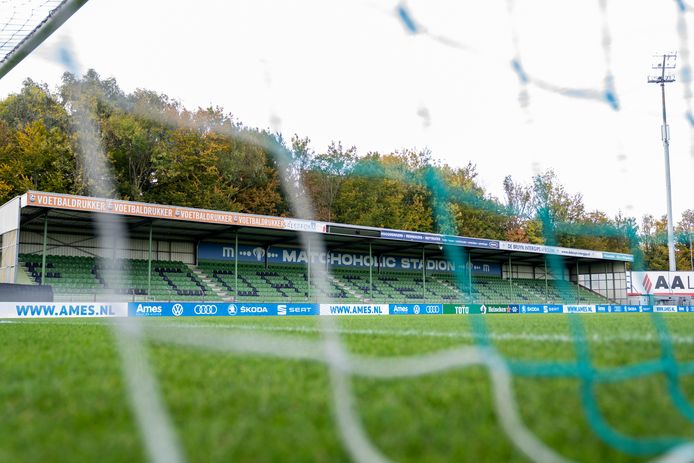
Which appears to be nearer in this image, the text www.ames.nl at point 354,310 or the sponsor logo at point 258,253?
the text www.ames.nl at point 354,310

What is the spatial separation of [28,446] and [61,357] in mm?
3409

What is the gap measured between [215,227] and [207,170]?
23.6ft

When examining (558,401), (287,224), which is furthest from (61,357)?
(287,224)

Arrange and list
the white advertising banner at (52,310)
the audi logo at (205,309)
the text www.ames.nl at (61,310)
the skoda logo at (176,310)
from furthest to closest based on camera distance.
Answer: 1. the audi logo at (205,309)
2. the skoda logo at (176,310)
3. the text www.ames.nl at (61,310)
4. the white advertising banner at (52,310)

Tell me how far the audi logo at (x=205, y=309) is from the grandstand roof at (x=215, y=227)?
402 centimetres

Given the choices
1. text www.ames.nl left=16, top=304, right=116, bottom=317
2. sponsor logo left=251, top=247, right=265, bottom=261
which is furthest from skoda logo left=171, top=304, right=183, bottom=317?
sponsor logo left=251, top=247, right=265, bottom=261

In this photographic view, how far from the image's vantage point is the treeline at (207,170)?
29.1m

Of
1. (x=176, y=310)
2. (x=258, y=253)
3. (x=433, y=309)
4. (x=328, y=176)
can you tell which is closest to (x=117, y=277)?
(x=176, y=310)

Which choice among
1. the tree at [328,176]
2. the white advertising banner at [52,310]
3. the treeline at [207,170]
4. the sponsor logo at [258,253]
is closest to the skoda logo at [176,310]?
the white advertising banner at [52,310]

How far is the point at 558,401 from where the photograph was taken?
321 cm

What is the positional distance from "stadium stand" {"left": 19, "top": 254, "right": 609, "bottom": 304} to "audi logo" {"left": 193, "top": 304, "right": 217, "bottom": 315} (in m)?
2.94

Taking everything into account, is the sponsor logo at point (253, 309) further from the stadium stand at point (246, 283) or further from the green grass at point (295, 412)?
the green grass at point (295, 412)

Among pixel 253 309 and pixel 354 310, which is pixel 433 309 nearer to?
pixel 354 310

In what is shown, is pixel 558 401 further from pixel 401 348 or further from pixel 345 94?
pixel 345 94
